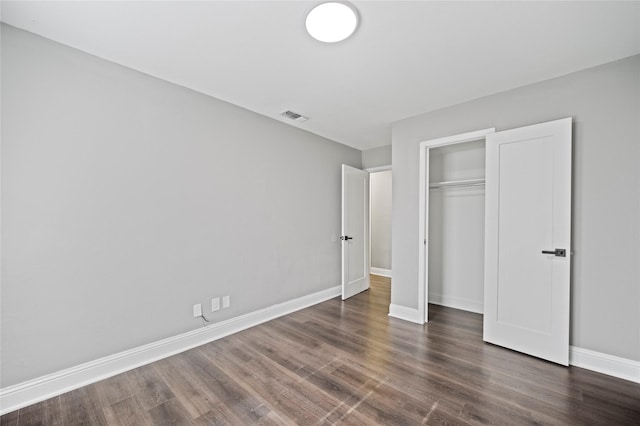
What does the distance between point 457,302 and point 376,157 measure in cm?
271

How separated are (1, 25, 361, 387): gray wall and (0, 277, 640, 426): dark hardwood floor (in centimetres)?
38

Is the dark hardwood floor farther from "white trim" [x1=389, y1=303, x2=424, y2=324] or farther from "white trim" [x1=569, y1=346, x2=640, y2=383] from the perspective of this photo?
"white trim" [x1=389, y1=303, x2=424, y2=324]

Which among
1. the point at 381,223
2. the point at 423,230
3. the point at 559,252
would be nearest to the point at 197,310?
the point at 423,230

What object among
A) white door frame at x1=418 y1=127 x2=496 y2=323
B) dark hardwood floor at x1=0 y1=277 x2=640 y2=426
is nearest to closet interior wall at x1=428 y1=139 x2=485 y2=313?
white door frame at x1=418 y1=127 x2=496 y2=323

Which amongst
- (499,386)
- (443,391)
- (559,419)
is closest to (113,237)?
(443,391)

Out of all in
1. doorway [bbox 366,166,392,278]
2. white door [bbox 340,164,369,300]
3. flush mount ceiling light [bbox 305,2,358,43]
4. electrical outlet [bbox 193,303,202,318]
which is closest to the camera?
flush mount ceiling light [bbox 305,2,358,43]

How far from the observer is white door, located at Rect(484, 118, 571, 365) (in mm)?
2344

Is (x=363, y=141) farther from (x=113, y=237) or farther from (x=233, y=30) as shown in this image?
(x=113, y=237)

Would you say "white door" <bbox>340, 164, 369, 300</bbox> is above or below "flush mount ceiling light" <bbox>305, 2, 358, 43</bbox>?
below

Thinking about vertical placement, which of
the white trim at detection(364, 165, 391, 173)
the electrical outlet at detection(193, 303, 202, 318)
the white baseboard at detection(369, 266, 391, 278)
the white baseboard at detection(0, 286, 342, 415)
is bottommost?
the white baseboard at detection(369, 266, 391, 278)

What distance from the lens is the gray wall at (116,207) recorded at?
1.85 m

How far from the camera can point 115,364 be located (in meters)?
2.20

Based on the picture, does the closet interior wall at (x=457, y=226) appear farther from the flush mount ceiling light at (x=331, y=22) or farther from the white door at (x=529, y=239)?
the flush mount ceiling light at (x=331, y=22)

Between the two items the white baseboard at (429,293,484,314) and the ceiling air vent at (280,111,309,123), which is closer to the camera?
the ceiling air vent at (280,111,309,123)
